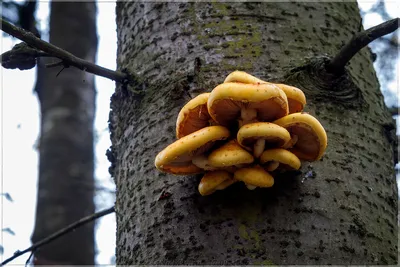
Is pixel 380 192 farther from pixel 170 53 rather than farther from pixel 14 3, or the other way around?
pixel 14 3

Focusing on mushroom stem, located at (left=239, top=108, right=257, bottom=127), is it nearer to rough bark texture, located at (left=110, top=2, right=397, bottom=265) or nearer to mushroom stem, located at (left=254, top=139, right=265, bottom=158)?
mushroom stem, located at (left=254, top=139, right=265, bottom=158)

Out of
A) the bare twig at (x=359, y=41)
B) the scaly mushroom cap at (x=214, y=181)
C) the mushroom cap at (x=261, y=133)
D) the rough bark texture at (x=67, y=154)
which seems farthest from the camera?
the rough bark texture at (x=67, y=154)

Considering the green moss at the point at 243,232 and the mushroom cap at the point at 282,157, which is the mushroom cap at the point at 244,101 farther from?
the green moss at the point at 243,232

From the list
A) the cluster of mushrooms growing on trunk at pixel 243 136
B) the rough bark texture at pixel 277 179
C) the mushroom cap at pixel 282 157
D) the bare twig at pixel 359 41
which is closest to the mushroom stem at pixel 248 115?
the cluster of mushrooms growing on trunk at pixel 243 136

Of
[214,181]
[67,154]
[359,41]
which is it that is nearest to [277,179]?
[214,181]

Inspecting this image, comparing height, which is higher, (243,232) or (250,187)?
(250,187)

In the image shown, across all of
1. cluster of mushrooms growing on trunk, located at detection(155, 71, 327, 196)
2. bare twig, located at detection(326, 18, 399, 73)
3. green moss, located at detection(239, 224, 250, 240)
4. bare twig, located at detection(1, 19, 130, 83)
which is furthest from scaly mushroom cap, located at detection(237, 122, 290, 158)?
bare twig, located at detection(1, 19, 130, 83)

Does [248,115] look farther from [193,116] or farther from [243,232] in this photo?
[243,232]
